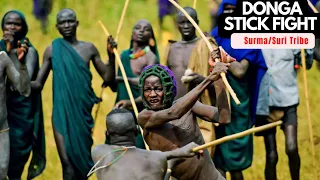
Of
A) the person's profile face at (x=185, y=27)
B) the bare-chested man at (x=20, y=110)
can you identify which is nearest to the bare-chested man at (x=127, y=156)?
the person's profile face at (x=185, y=27)

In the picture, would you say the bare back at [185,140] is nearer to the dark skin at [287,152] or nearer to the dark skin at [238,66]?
the dark skin at [238,66]

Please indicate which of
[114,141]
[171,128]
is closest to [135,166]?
[114,141]

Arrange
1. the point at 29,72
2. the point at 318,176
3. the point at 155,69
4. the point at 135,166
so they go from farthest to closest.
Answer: the point at 318,176 < the point at 29,72 < the point at 155,69 < the point at 135,166

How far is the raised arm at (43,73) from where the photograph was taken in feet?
51.6

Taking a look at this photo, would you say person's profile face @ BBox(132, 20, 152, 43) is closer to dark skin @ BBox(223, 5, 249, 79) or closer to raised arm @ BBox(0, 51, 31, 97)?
dark skin @ BBox(223, 5, 249, 79)

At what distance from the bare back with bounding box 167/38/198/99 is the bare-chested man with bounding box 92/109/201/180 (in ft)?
14.1

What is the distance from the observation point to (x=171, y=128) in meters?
12.0

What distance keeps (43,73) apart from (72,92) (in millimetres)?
345

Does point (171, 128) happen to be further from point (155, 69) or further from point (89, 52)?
point (89, 52)

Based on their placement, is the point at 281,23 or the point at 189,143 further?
the point at 281,23

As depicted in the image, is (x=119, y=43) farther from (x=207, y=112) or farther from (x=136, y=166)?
(x=136, y=166)

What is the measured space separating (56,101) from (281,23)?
7.70 ft

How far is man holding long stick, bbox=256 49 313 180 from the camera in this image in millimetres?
16094

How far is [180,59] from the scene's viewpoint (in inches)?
616
